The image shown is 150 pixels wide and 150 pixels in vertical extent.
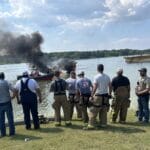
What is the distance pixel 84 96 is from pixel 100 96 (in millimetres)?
1069

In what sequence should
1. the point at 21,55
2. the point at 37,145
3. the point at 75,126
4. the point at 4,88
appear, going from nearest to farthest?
the point at 37,145
the point at 4,88
the point at 75,126
the point at 21,55

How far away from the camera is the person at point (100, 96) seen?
13164 mm

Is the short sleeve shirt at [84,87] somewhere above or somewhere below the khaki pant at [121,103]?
above

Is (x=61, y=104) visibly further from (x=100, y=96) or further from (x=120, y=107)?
(x=120, y=107)

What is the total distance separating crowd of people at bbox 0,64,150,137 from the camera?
514 inches

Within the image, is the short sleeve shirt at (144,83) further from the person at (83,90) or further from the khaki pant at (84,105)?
the khaki pant at (84,105)

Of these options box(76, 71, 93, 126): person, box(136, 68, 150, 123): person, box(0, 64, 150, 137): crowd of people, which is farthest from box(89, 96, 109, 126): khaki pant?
box(136, 68, 150, 123): person

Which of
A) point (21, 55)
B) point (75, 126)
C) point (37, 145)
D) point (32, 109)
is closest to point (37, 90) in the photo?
point (32, 109)

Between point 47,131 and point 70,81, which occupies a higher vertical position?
point 70,81

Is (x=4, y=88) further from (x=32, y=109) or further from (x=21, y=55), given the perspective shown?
(x=21, y=55)

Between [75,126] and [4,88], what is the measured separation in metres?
2.70

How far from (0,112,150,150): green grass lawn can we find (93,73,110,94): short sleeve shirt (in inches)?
46.1

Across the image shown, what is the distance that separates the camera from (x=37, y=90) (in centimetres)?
1330

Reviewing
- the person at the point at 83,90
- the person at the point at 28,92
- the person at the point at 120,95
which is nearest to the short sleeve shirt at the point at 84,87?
the person at the point at 83,90
